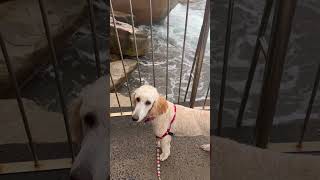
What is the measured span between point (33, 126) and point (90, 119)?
0.60 meters

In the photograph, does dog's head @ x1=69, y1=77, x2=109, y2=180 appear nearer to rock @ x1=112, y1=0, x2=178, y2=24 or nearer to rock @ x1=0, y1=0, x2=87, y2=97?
rock @ x1=0, y1=0, x2=87, y2=97

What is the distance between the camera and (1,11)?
8.71 feet

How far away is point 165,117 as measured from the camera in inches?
74.2

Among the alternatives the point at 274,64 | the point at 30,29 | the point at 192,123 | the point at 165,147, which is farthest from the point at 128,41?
the point at 274,64

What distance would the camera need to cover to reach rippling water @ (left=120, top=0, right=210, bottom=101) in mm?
4852

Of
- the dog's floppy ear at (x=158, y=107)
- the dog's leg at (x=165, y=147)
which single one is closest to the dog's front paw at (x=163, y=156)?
the dog's leg at (x=165, y=147)

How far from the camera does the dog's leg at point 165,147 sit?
1629 mm

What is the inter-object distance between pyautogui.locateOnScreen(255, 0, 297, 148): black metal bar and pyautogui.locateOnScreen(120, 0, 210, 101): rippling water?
3.50 metres

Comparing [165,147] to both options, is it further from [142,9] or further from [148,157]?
[142,9]

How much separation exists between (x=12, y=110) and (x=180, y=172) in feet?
2.36

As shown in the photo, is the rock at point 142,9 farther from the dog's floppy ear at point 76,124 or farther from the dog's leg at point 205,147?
the dog's floppy ear at point 76,124

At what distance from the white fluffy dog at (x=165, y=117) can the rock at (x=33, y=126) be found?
38cm

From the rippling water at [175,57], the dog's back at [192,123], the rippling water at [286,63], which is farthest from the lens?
the rippling water at [175,57]

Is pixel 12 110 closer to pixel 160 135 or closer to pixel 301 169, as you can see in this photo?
pixel 160 135
